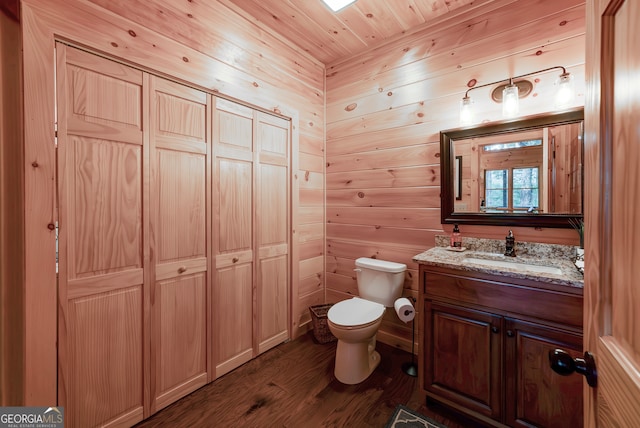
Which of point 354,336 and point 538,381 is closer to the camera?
point 538,381

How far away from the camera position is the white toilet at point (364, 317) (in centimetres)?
188

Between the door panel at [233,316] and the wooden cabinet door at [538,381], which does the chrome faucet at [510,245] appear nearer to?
the wooden cabinet door at [538,381]

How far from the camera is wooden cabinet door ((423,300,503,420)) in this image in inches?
58.6

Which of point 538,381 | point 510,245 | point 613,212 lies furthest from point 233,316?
point 613,212

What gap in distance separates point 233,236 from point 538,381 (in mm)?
1988

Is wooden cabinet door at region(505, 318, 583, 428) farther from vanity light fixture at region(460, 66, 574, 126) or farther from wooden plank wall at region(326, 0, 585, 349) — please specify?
vanity light fixture at region(460, 66, 574, 126)

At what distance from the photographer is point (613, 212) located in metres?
0.54

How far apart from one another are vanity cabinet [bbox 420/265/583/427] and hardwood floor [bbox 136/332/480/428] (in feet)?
0.77

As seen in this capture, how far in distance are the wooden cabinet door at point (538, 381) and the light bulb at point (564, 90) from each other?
1323 mm

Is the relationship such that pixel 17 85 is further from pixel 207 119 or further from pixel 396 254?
pixel 396 254

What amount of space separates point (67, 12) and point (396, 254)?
2514 mm

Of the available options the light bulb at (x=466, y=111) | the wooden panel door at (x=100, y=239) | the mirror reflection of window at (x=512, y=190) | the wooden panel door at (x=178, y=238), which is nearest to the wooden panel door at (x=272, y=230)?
the wooden panel door at (x=178, y=238)

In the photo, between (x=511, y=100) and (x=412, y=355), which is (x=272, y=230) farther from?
(x=511, y=100)

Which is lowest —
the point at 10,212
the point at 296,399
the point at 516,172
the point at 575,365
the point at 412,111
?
the point at 296,399
